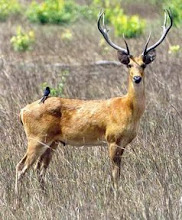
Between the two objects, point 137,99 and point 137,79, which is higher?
point 137,79

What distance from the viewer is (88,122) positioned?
8.64m

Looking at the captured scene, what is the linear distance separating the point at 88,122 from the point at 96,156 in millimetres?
626

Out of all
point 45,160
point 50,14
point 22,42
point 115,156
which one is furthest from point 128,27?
point 115,156

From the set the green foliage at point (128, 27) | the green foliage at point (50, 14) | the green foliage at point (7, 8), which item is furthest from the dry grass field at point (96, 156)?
the green foliage at point (7, 8)

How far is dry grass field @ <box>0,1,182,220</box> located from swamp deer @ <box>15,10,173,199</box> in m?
0.26

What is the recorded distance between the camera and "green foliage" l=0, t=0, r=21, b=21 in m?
23.5

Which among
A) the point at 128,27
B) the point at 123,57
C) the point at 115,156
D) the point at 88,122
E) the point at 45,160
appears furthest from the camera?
the point at 128,27

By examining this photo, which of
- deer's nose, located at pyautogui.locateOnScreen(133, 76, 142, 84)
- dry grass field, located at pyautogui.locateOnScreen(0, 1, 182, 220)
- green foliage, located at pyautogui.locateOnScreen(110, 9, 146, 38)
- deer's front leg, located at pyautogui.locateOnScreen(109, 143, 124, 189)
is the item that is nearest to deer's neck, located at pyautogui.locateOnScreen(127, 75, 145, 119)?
deer's nose, located at pyautogui.locateOnScreen(133, 76, 142, 84)

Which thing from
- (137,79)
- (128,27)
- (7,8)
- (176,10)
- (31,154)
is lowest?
(7,8)

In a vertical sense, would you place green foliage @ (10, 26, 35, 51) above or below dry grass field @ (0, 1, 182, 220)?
below

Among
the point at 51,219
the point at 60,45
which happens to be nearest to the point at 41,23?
the point at 60,45

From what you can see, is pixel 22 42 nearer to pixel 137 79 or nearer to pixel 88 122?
pixel 88 122

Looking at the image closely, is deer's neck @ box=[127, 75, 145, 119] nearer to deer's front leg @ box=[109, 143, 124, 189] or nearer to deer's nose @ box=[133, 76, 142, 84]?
deer's nose @ box=[133, 76, 142, 84]

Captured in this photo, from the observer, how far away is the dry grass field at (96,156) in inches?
290
